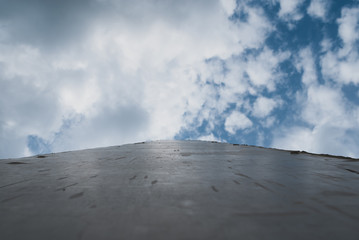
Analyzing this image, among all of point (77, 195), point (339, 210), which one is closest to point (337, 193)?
point (339, 210)

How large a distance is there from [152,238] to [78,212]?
A: 428mm

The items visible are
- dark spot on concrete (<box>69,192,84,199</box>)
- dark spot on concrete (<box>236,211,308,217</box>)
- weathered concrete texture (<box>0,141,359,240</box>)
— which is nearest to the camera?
weathered concrete texture (<box>0,141,359,240</box>)

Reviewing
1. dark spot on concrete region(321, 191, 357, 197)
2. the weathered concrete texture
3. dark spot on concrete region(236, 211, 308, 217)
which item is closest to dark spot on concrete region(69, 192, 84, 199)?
the weathered concrete texture

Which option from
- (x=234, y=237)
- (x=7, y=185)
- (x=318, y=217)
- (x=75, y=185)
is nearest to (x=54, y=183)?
(x=75, y=185)

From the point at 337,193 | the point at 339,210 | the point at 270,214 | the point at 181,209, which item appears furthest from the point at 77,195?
the point at 337,193

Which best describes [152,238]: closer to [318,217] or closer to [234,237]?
[234,237]

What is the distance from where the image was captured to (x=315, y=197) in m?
1.07

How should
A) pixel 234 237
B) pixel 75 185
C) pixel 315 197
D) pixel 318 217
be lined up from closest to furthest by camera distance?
pixel 234 237, pixel 318 217, pixel 315 197, pixel 75 185

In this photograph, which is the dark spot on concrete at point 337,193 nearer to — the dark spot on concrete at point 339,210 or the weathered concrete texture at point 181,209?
the weathered concrete texture at point 181,209

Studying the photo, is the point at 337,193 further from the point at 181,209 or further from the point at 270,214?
the point at 181,209

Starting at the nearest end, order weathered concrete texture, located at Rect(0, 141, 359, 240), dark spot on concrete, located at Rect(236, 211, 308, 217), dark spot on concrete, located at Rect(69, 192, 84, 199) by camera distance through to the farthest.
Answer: weathered concrete texture, located at Rect(0, 141, 359, 240)
dark spot on concrete, located at Rect(236, 211, 308, 217)
dark spot on concrete, located at Rect(69, 192, 84, 199)

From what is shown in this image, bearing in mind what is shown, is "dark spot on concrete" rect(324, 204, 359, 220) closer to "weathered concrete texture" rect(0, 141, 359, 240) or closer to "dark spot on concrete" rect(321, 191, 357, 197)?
"weathered concrete texture" rect(0, 141, 359, 240)

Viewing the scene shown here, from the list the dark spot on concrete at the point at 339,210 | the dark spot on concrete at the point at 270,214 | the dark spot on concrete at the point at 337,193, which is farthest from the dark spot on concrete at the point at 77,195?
the dark spot on concrete at the point at 337,193

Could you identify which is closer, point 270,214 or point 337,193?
point 270,214
